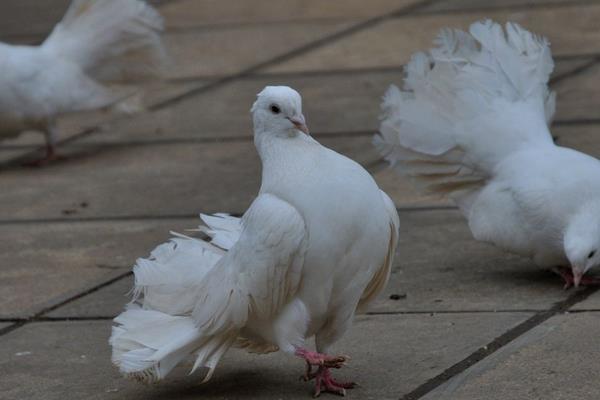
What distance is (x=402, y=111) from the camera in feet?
21.9

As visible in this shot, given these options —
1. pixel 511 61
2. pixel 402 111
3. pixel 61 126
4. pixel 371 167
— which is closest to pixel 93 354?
pixel 402 111

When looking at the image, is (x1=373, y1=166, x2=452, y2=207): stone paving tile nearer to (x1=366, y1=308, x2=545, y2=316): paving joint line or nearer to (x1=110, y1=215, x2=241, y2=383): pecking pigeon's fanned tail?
(x1=366, y1=308, x2=545, y2=316): paving joint line

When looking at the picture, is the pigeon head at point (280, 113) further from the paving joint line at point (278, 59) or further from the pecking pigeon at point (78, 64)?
the paving joint line at point (278, 59)

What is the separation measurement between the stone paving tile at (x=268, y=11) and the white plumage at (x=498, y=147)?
20.1ft

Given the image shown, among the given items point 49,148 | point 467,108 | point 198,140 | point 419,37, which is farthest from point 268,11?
point 467,108

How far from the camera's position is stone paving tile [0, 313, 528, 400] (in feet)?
16.5

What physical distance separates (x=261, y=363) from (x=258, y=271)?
2.50 feet

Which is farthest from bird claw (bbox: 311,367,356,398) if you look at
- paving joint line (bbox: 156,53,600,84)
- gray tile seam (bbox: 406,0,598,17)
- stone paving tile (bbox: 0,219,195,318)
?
gray tile seam (bbox: 406,0,598,17)

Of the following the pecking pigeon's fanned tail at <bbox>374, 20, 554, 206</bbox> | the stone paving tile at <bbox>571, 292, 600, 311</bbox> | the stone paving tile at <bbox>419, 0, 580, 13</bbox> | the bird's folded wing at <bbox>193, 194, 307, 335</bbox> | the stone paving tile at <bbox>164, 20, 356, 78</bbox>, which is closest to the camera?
the bird's folded wing at <bbox>193, 194, 307, 335</bbox>

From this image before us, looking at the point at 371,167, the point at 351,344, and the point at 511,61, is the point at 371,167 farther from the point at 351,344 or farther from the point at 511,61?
the point at 351,344

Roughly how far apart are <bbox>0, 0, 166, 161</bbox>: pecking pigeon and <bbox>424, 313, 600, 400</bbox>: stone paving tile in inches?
190

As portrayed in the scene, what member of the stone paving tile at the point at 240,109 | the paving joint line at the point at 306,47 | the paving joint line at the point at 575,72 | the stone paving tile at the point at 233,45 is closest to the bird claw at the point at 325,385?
the stone paving tile at the point at 240,109

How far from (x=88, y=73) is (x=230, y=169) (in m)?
1.63

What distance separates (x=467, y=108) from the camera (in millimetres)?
6531
